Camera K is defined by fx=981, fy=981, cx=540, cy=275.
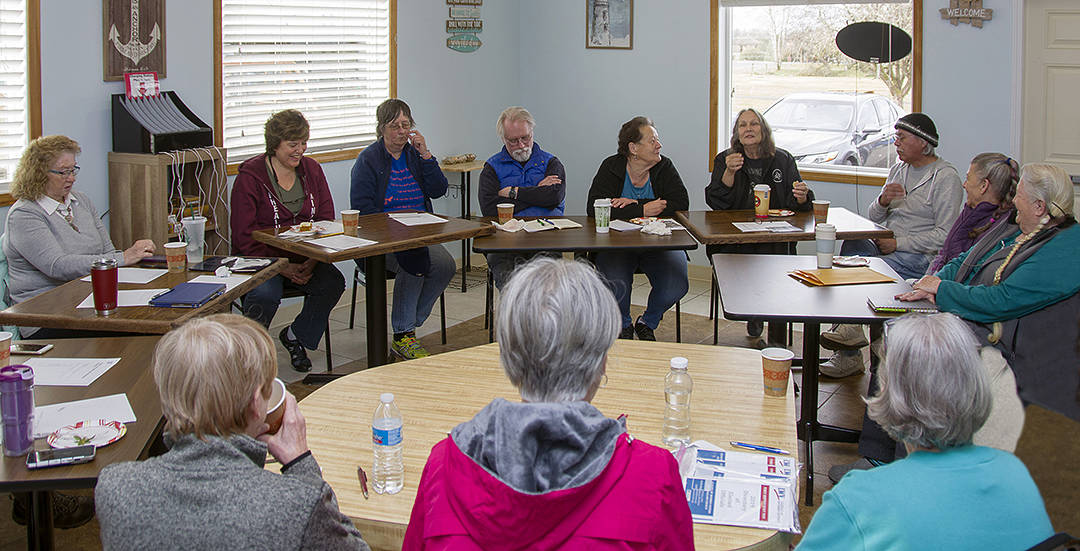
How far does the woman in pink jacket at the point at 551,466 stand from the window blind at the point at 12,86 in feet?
12.1

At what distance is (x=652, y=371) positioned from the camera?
274cm

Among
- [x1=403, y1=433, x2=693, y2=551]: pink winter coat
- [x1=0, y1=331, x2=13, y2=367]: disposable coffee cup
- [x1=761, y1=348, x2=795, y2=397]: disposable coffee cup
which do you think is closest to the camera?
[x1=403, y1=433, x2=693, y2=551]: pink winter coat

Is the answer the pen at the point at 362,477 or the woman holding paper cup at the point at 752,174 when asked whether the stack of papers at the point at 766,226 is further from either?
the pen at the point at 362,477

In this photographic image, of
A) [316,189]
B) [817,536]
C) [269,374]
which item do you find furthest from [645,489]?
[316,189]

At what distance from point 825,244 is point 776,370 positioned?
1.53 m

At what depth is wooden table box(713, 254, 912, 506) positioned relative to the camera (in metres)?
3.26

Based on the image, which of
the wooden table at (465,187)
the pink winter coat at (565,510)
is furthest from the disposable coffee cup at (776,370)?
the wooden table at (465,187)

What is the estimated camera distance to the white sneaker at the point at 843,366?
15.7 ft

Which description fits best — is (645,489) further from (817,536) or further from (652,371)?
(652,371)

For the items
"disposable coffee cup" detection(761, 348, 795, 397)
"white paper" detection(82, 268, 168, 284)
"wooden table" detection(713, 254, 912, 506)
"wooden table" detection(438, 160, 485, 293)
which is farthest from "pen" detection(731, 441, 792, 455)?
"wooden table" detection(438, 160, 485, 293)

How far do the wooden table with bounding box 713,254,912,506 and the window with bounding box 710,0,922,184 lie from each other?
2.33 metres

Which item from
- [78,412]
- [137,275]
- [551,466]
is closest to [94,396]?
[78,412]

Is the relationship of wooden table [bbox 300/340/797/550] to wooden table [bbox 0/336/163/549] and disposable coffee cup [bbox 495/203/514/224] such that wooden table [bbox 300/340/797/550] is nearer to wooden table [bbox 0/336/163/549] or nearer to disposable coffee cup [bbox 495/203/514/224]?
wooden table [bbox 0/336/163/549]

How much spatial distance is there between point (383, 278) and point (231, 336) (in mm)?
2848
